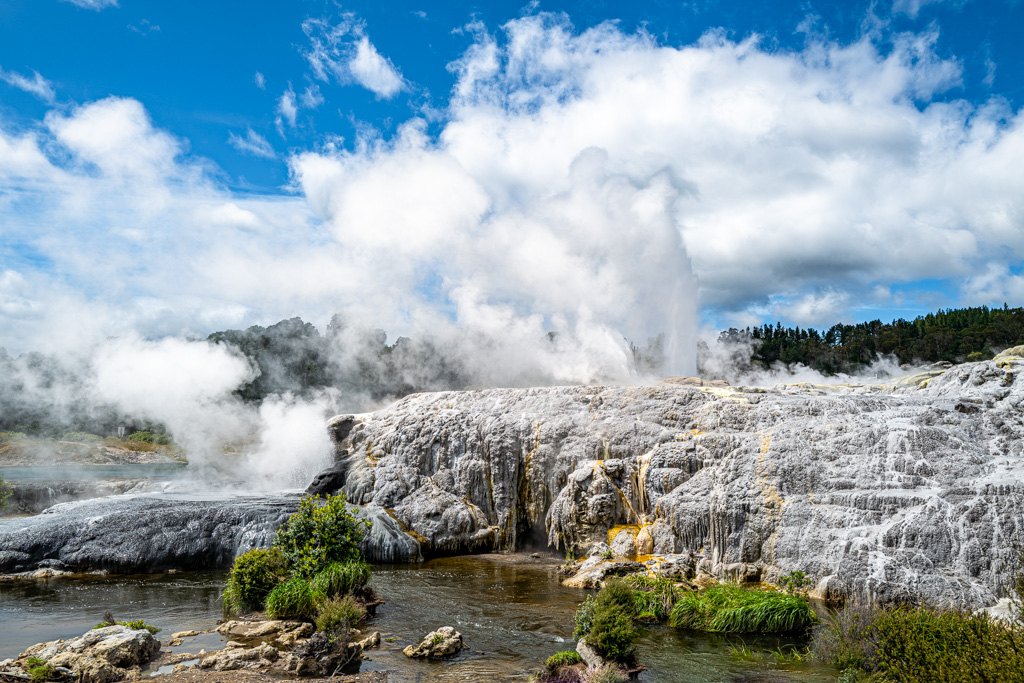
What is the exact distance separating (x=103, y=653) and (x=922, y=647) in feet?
40.8

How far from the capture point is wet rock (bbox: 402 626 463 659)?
11.0 meters

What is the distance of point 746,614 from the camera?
41.1 feet

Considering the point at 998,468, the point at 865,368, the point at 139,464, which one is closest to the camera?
the point at 998,468

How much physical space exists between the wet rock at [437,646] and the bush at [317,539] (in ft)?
11.2

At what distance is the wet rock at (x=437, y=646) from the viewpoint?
10977 millimetres

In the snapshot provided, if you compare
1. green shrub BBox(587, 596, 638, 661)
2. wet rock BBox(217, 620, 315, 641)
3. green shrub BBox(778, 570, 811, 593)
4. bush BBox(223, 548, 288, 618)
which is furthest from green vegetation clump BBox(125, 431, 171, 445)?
green shrub BBox(587, 596, 638, 661)

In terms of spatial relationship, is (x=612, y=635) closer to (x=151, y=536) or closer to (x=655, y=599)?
(x=655, y=599)

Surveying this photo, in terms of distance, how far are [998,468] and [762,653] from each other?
8451 millimetres

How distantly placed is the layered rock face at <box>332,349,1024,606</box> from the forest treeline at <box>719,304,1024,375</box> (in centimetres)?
3877

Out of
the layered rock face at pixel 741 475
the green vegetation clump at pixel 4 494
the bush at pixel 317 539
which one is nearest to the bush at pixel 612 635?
the layered rock face at pixel 741 475

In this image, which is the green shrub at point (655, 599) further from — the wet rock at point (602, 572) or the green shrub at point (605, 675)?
the green shrub at point (605, 675)

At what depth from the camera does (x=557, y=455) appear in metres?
20.8

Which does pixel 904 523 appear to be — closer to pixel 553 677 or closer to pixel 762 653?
pixel 762 653

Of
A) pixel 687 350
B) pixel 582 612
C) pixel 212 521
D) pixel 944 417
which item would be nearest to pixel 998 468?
pixel 944 417
